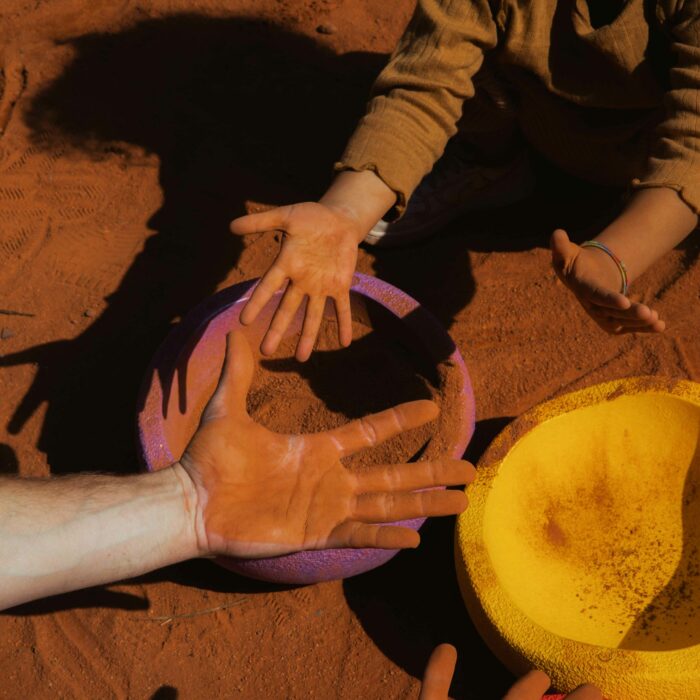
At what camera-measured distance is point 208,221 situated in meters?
2.94

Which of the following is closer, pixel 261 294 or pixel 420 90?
pixel 261 294

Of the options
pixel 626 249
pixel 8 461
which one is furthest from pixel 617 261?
pixel 8 461

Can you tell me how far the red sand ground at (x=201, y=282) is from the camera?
2.21 metres

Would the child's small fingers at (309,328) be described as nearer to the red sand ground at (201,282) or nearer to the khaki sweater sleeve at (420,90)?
the khaki sweater sleeve at (420,90)

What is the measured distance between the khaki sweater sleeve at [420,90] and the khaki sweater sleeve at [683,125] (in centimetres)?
46

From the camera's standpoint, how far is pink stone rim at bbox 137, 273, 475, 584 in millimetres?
1983

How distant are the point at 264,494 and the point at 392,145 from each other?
917 mm

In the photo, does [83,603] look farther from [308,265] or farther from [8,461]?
[308,265]

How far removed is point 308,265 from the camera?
6.25ft

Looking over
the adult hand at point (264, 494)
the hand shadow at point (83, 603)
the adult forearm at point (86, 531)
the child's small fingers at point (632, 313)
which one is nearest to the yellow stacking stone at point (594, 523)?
the adult hand at point (264, 494)

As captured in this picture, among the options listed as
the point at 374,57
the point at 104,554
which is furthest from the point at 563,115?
the point at 104,554

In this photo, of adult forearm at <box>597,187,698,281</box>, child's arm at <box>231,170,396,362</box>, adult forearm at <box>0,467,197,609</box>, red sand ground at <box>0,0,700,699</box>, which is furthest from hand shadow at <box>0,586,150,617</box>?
adult forearm at <box>597,187,698,281</box>

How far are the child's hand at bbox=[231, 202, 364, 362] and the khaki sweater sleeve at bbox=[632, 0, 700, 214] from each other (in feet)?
2.34

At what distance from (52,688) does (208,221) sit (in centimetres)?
160
